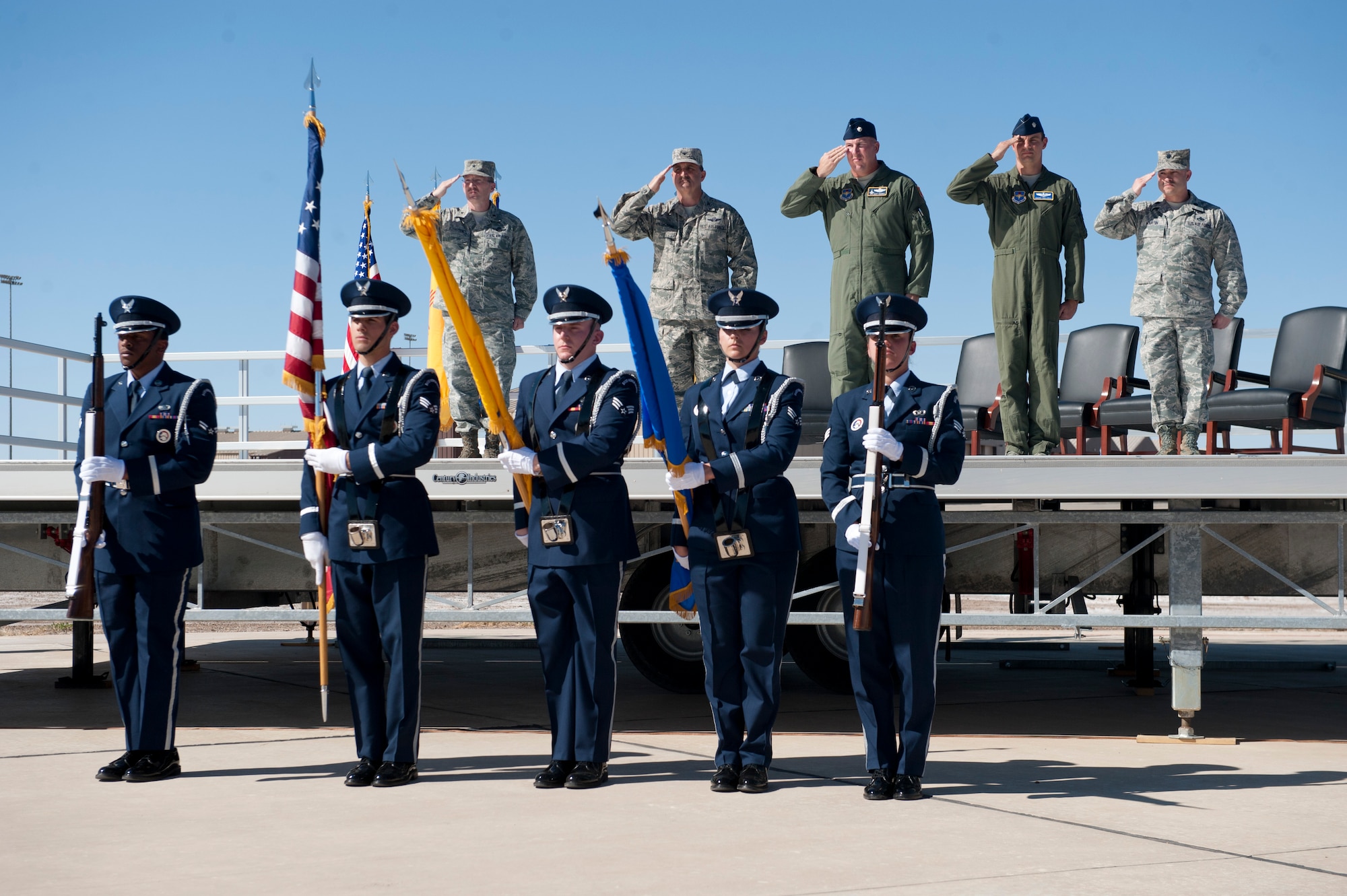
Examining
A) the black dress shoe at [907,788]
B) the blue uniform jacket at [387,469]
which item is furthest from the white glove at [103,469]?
the black dress shoe at [907,788]

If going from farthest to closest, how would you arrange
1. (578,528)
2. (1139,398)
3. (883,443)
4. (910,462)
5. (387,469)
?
(1139,398), (578,528), (387,469), (910,462), (883,443)

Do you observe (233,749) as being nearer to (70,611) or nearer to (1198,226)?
(70,611)

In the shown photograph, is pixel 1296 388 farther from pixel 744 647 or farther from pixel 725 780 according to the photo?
pixel 725 780

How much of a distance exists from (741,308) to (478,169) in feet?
11.2

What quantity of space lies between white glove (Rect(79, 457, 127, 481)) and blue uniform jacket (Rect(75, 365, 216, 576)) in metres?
0.04

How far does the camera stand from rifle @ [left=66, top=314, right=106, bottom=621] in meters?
5.55

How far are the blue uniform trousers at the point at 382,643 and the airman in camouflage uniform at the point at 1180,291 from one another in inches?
169

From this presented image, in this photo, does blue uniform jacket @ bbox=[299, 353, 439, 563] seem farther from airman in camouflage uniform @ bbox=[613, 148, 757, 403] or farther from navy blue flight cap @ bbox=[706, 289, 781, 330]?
airman in camouflage uniform @ bbox=[613, 148, 757, 403]

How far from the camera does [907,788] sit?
5.21 meters

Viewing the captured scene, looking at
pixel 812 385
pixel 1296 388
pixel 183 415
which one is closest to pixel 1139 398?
pixel 1296 388

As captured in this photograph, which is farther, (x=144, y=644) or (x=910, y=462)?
(x=144, y=644)

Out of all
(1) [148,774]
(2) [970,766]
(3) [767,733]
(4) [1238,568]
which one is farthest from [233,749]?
(4) [1238,568]

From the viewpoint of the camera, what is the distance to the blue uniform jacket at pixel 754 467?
532 cm

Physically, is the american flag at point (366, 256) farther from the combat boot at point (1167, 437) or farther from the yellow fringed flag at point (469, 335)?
the combat boot at point (1167, 437)
